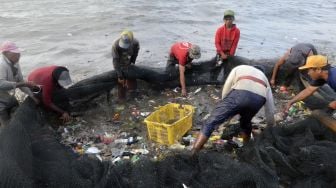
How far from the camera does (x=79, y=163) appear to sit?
4387 millimetres

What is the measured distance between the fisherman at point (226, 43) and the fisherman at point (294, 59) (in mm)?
881

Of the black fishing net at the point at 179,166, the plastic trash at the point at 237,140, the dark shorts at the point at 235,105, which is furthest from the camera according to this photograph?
the plastic trash at the point at 237,140

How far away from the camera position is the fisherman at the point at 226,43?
306 inches

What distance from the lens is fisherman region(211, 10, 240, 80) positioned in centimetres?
A: 777

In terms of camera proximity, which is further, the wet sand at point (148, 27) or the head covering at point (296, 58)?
the wet sand at point (148, 27)

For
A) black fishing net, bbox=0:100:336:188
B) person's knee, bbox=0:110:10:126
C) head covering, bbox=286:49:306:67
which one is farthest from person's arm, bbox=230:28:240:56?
person's knee, bbox=0:110:10:126

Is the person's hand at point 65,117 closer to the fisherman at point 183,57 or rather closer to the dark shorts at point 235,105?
the fisherman at point 183,57

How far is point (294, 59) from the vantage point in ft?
23.6

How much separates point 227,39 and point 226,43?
0.10 metres

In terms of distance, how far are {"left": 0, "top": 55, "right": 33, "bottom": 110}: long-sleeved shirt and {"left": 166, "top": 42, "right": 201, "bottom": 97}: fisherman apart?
110 inches

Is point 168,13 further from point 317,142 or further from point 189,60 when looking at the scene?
point 317,142

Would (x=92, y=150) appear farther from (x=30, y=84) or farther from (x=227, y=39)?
(x=227, y=39)

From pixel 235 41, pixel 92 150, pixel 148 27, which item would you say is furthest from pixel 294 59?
pixel 148 27

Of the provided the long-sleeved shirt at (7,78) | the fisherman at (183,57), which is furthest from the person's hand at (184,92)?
the long-sleeved shirt at (7,78)
